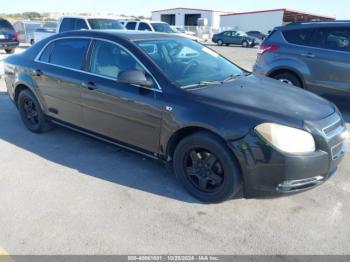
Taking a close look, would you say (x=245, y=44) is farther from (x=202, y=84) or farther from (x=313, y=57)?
(x=202, y=84)

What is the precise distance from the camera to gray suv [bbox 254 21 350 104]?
6047mm

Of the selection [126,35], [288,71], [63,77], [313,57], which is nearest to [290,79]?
[288,71]

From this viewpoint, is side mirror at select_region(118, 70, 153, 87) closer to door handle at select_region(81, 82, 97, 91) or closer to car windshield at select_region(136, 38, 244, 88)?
car windshield at select_region(136, 38, 244, 88)

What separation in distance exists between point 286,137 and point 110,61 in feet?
7.21

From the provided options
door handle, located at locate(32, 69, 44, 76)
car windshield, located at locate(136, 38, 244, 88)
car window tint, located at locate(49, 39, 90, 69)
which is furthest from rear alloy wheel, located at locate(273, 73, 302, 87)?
door handle, located at locate(32, 69, 44, 76)

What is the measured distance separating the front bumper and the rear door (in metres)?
2.30

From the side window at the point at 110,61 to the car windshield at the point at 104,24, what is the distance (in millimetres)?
8114

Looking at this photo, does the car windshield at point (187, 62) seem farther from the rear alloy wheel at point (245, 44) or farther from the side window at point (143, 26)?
the rear alloy wheel at point (245, 44)

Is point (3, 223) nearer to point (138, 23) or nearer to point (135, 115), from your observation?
point (135, 115)

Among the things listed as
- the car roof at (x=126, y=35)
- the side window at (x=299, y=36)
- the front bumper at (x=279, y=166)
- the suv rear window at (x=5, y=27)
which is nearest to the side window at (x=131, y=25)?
the suv rear window at (x=5, y=27)

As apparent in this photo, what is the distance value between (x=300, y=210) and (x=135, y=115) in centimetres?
193

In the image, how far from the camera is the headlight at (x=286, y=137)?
282 cm

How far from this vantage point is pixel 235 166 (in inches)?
119

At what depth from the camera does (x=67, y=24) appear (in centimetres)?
1190
